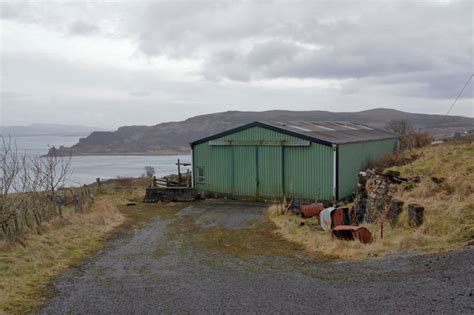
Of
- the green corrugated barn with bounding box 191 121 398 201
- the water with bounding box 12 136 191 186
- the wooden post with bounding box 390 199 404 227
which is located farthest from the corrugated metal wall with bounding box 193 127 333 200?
the water with bounding box 12 136 191 186

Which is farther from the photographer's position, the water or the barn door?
the water

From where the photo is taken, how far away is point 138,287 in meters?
8.66

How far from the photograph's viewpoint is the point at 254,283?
8.54 meters

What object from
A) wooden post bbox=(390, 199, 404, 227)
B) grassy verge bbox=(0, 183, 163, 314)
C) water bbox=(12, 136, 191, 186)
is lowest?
water bbox=(12, 136, 191, 186)

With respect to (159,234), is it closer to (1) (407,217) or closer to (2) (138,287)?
(2) (138,287)

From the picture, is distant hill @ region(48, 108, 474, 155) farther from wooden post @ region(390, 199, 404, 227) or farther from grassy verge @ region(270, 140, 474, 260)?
wooden post @ region(390, 199, 404, 227)

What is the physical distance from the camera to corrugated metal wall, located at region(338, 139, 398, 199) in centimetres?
2128

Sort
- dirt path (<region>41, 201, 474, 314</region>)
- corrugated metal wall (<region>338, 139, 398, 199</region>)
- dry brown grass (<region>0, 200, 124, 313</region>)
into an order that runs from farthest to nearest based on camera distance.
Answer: corrugated metal wall (<region>338, 139, 398, 199</region>)
dry brown grass (<region>0, 200, 124, 313</region>)
dirt path (<region>41, 201, 474, 314</region>)

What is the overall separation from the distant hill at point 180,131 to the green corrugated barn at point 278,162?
325ft

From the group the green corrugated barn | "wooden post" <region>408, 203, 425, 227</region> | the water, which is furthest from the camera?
the water

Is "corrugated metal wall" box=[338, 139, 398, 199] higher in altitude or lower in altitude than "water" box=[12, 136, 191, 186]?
higher

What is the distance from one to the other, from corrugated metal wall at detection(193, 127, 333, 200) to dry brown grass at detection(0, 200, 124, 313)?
835cm

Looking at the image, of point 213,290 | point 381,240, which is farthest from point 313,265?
point 213,290

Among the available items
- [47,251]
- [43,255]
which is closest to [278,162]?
[47,251]
